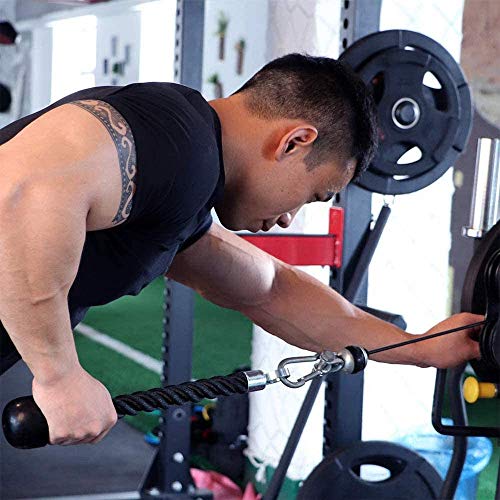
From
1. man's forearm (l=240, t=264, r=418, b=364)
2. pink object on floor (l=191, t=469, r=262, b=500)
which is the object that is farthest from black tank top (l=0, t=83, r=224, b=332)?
pink object on floor (l=191, t=469, r=262, b=500)

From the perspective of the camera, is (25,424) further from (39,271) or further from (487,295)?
(487,295)

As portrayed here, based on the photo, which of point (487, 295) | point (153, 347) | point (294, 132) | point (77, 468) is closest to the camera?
point (294, 132)

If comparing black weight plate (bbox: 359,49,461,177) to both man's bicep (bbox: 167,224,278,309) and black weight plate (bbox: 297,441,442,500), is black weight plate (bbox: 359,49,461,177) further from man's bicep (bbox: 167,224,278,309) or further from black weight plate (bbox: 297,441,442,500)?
black weight plate (bbox: 297,441,442,500)

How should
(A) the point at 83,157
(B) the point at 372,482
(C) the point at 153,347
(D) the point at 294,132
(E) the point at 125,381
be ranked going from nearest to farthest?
(A) the point at 83,157 < (D) the point at 294,132 < (B) the point at 372,482 < (E) the point at 125,381 < (C) the point at 153,347

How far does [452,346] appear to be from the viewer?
1.79 m

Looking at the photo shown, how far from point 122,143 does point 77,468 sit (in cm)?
278

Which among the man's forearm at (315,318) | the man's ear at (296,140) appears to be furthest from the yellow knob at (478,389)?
the man's ear at (296,140)

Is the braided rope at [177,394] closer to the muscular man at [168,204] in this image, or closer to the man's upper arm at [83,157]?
the muscular man at [168,204]

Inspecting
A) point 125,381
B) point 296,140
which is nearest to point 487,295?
point 296,140

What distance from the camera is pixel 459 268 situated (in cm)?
533

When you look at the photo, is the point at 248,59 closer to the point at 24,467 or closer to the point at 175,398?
the point at 24,467

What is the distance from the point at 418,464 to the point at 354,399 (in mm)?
238

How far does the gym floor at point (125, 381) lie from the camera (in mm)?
3645

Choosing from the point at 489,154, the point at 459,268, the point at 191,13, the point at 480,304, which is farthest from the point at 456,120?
the point at 459,268
